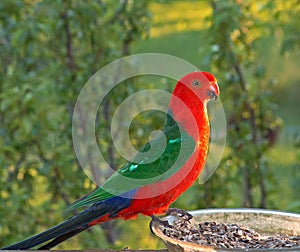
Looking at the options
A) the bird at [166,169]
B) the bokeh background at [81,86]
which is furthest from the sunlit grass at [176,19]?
the bird at [166,169]

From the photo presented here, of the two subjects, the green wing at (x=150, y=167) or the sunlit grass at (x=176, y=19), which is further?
the sunlit grass at (x=176, y=19)

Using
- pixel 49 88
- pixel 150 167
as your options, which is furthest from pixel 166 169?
pixel 49 88

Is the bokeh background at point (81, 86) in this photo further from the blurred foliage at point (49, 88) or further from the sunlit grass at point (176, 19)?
the sunlit grass at point (176, 19)

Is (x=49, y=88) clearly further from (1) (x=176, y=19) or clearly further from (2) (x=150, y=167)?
(1) (x=176, y=19)

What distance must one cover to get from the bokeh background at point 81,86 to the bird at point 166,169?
92 centimetres

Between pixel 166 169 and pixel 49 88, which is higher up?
pixel 49 88

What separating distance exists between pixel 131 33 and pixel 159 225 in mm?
1747

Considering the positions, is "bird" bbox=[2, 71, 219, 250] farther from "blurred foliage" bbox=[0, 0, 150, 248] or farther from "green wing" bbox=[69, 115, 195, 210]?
"blurred foliage" bbox=[0, 0, 150, 248]

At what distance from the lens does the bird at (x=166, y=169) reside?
212cm

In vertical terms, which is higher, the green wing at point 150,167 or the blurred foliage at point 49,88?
the blurred foliage at point 49,88

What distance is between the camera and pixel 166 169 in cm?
216

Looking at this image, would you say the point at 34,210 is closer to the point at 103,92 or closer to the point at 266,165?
the point at 103,92

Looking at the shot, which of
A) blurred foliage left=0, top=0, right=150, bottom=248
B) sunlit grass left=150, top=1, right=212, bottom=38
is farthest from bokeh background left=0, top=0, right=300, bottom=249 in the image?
sunlit grass left=150, top=1, right=212, bottom=38

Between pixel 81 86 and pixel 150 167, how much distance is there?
46.5 inches
